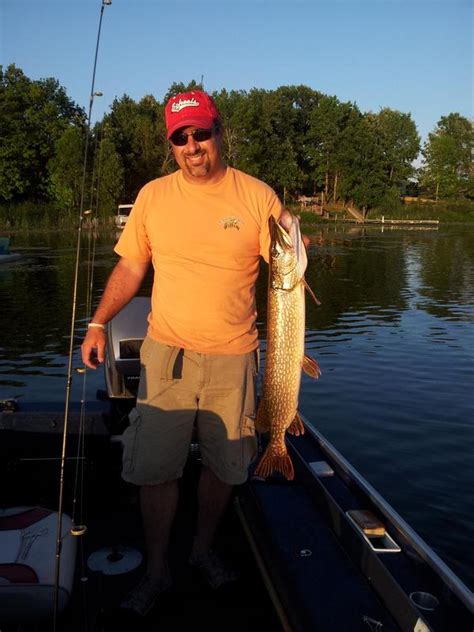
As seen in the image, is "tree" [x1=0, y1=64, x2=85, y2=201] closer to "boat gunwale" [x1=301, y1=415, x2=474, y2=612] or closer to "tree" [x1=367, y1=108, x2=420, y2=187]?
"tree" [x1=367, y1=108, x2=420, y2=187]

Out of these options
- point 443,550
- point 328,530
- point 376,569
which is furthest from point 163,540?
point 443,550

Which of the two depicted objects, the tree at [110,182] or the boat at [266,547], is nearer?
the boat at [266,547]

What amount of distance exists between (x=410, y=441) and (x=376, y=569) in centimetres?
460

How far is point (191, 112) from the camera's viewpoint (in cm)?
296

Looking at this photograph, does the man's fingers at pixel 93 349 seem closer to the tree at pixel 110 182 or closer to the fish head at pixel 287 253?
the fish head at pixel 287 253

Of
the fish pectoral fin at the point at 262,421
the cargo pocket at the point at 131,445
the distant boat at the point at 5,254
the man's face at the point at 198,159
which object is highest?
the man's face at the point at 198,159

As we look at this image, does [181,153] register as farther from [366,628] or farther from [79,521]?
[79,521]

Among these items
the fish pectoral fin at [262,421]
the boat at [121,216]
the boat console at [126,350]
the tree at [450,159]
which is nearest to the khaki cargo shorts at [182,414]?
the fish pectoral fin at [262,421]

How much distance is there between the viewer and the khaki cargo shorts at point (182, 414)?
3027 millimetres

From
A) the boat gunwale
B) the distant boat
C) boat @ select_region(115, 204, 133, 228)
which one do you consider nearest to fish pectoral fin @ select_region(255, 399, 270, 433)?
the boat gunwale

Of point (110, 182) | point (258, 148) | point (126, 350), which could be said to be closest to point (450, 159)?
point (258, 148)

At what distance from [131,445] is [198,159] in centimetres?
143

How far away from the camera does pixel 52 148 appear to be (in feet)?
191

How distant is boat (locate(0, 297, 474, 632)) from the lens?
2.43m
